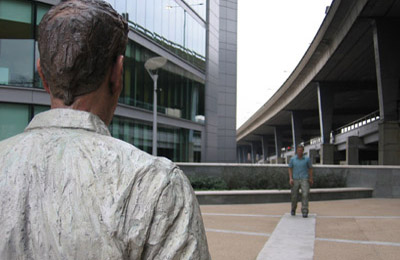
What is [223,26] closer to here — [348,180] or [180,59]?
[180,59]

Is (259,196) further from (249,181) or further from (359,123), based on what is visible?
(359,123)

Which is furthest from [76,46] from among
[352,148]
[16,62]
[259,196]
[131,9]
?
[352,148]

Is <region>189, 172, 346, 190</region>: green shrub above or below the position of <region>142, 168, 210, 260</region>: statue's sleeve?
below

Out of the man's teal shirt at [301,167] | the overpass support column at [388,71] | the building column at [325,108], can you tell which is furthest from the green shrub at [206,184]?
the building column at [325,108]

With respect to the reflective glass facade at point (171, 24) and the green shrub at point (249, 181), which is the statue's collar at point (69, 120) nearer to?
the green shrub at point (249, 181)

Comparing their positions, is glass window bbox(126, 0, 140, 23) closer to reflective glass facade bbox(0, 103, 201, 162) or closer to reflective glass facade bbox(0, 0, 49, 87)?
reflective glass facade bbox(0, 103, 201, 162)

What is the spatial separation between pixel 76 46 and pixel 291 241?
747cm

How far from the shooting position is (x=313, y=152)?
59531 mm

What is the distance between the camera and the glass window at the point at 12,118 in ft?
64.3

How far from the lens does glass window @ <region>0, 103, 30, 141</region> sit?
64.3 feet

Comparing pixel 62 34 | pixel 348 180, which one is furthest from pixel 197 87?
pixel 62 34

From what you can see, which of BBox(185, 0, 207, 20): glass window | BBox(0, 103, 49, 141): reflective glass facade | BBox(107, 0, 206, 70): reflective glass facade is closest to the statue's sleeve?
BBox(0, 103, 49, 141): reflective glass facade

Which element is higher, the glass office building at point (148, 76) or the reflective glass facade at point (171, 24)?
the reflective glass facade at point (171, 24)

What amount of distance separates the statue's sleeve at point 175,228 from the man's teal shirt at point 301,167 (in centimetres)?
1087
